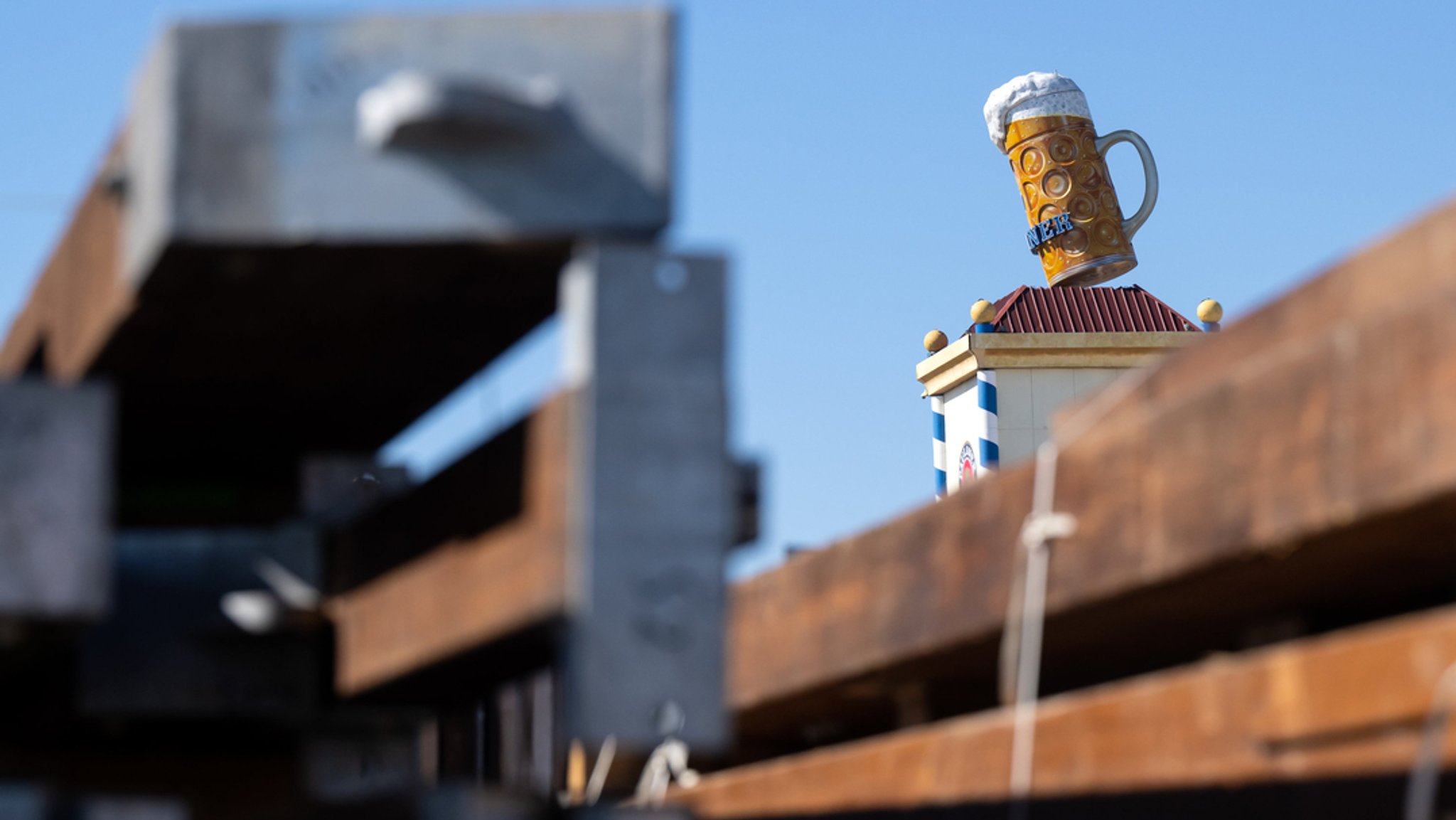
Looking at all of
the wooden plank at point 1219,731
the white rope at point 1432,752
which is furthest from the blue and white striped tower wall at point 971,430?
the white rope at point 1432,752

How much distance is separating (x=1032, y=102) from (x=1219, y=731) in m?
26.6

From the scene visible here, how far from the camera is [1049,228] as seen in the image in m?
36.2

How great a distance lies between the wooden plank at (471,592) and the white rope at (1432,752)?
143 inches

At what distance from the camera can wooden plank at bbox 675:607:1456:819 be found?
883 cm

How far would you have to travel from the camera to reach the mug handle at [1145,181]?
3669cm

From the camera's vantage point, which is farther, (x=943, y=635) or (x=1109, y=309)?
(x=1109, y=309)

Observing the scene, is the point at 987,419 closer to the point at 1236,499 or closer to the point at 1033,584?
the point at 1033,584

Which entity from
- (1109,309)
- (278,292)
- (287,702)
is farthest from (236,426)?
(1109,309)

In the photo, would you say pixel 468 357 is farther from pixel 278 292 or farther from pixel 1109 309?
pixel 1109 309

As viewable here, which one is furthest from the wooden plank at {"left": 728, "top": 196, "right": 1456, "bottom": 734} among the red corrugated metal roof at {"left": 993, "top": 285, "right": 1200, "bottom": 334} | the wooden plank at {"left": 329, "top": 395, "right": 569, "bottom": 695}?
the red corrugated metal roof at {"left": 993, "top": 285, "right": 1200, "bottom": 334}

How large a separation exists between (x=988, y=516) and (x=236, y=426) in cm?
490

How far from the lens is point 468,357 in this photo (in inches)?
493

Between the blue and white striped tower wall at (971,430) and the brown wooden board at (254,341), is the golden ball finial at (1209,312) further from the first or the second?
the brown wooden board at (254,341)

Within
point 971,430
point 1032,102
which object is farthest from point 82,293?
point 1032,102
